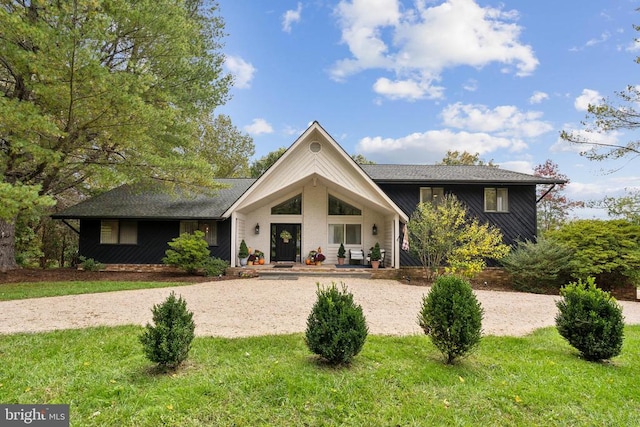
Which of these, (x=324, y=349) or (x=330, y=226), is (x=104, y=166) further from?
(x=324, y=349)

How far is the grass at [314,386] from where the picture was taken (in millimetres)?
3025

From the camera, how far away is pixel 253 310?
288 inches

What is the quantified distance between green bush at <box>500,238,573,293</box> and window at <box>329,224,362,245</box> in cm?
624

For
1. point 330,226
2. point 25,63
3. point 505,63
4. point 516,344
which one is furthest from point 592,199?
point 25,63

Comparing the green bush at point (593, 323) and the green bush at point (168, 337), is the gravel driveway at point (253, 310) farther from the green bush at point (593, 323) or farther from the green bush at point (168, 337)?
the green bush at point (168, 337)

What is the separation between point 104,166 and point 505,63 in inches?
632

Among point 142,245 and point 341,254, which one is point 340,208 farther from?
point 142,245

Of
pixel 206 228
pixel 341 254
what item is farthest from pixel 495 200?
pixel 206 228

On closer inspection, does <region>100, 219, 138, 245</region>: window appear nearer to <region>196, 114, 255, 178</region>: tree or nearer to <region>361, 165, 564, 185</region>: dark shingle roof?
<region>361, 165, 564, 185</region>: dark shingle roof

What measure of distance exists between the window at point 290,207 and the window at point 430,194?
5.56 meters

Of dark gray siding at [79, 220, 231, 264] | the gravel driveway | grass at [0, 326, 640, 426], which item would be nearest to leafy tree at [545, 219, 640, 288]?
the gravel driveway

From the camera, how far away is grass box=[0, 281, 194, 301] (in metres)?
8.62

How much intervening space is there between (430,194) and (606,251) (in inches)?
243

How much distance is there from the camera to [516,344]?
16.6 ft
